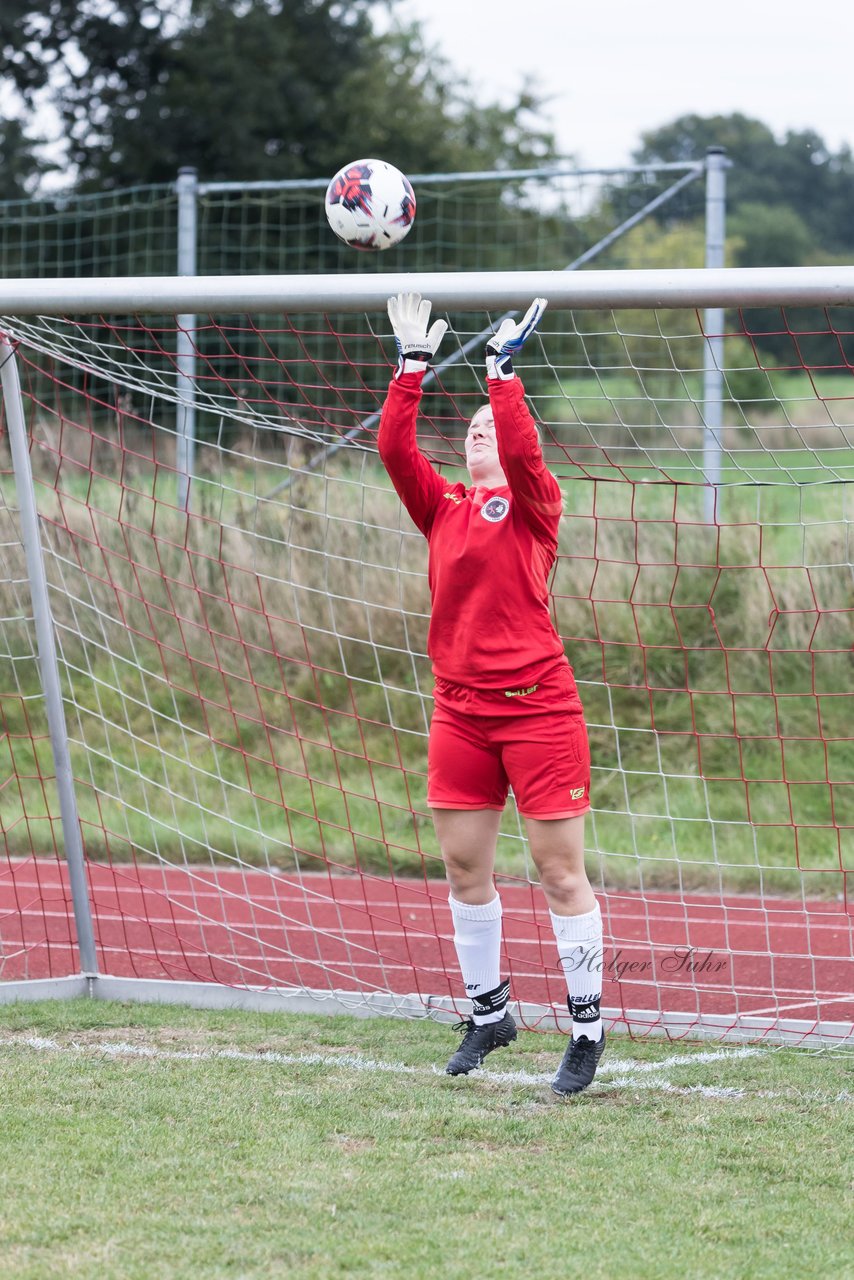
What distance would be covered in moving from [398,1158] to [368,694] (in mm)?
5770

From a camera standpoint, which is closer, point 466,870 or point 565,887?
point 565,887

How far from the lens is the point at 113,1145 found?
3623mm

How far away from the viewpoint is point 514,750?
407cm

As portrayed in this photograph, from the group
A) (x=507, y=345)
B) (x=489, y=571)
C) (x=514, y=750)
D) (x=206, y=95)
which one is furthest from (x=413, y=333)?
(x=206, y=95)

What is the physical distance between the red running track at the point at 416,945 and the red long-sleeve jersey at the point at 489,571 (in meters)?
1.36

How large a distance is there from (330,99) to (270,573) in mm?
17582

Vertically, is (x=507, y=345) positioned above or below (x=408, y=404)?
above

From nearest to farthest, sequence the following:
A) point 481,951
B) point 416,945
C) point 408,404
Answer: point 408,404 → point 481,951 → point 416,945

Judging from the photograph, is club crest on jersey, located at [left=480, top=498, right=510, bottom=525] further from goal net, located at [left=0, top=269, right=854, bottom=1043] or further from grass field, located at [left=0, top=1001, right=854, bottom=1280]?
grass field, located at [left=0, top=1001, right=854, bottom=1280]

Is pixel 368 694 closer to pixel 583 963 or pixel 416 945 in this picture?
pixel 416 945

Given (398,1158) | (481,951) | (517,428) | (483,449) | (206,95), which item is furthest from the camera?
(206,95)

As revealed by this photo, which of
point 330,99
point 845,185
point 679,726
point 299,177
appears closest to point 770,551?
point 679,726

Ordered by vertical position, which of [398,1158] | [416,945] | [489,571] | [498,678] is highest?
[489,571]

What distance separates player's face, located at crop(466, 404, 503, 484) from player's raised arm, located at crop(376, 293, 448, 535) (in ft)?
0.39
